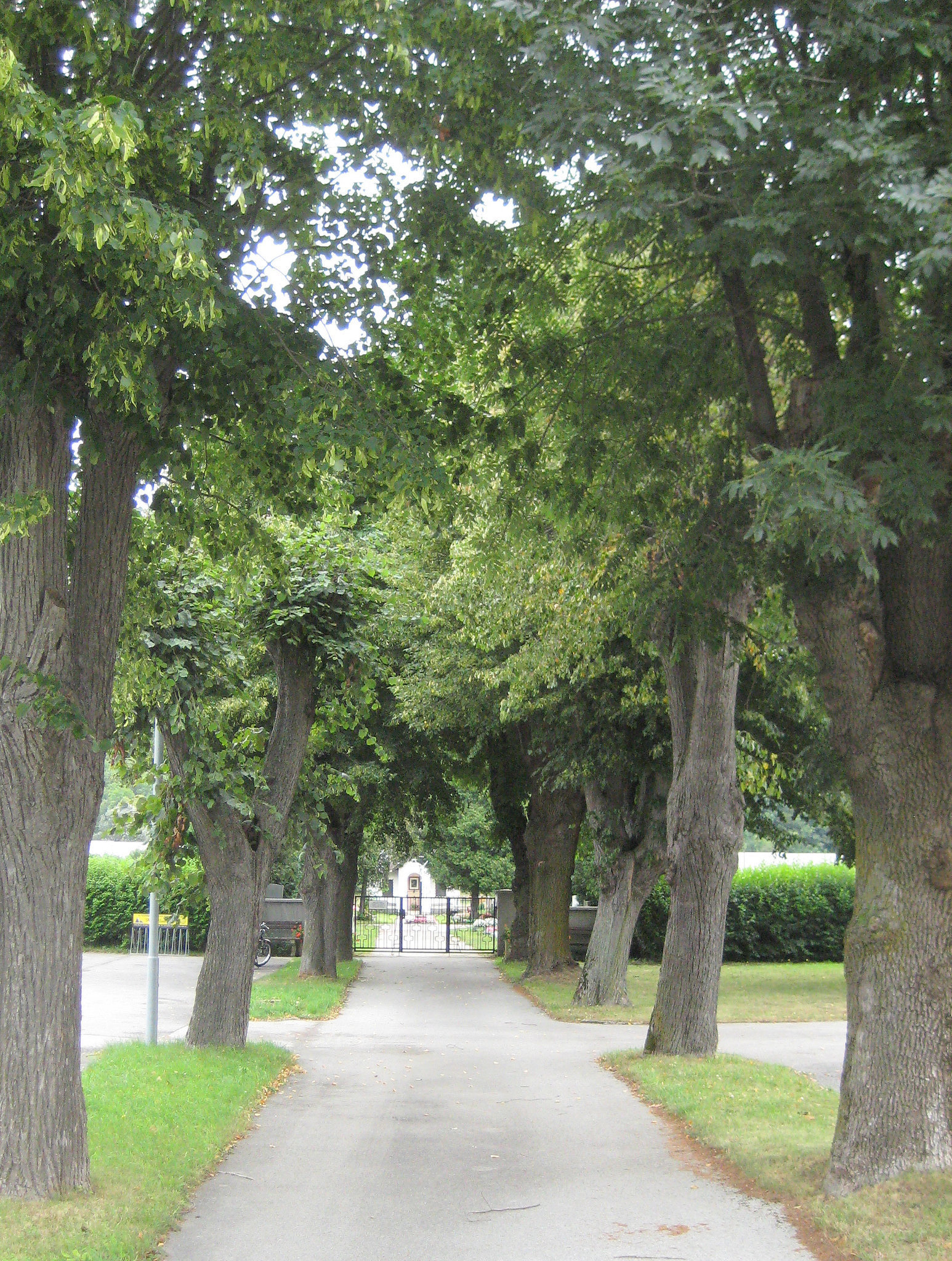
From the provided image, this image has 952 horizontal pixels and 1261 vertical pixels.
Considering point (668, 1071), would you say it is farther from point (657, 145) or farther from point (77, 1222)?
point (657, 145)

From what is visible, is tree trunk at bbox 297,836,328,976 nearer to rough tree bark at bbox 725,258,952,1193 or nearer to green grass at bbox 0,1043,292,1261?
green grass at bbox 0,1043,292,1261

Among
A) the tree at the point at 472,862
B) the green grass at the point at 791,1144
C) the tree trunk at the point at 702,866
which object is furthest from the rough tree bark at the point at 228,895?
the tree at the point at 472,862

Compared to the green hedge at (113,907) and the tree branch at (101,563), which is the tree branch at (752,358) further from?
the green hedge at (113,907)

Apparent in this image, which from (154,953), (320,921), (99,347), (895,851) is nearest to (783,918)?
(320,921)

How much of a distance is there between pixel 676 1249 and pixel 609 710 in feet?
38.9

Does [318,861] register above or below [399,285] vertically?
below

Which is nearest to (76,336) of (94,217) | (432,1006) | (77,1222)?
(94,217)

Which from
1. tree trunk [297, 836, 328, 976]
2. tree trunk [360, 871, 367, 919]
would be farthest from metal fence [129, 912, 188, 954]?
tree trunk [360, 871, 367, 919]

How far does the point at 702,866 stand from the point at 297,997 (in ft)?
32.9

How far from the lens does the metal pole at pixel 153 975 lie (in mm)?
13352

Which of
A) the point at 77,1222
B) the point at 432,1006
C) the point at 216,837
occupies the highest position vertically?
the point at 216,837

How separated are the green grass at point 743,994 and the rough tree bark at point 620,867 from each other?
1.60 ft

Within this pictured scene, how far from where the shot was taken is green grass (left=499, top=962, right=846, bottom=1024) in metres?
19.5

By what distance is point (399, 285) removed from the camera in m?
9.22
